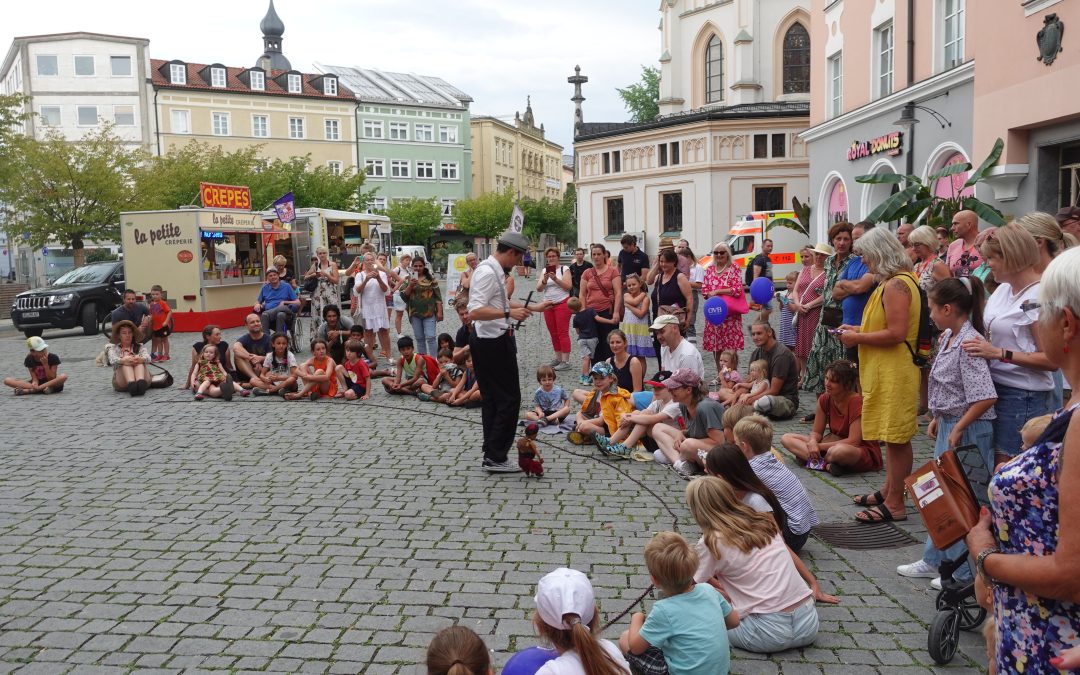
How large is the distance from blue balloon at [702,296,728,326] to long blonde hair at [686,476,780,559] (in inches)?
288

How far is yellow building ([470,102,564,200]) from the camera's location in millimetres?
93062

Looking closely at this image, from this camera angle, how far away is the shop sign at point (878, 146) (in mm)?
21062

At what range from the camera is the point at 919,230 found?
7785mm

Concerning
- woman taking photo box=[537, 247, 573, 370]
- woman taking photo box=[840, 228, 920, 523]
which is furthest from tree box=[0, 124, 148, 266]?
woman taking photo box=[840, 228, 920, 523]

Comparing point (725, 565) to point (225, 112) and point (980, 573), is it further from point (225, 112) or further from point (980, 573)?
point (225, 112)

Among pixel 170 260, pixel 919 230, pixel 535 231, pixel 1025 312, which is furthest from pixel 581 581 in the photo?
pixel 535 231

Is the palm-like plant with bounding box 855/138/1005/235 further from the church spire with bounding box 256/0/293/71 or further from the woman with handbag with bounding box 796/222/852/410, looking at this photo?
the church spire with bounding box 256/0/293/71

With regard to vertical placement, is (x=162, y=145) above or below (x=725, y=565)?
above

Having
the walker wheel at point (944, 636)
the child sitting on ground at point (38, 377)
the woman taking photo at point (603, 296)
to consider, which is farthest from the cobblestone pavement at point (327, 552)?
the child sitting on ground at point (38, 377)

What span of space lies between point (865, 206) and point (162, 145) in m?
56.6

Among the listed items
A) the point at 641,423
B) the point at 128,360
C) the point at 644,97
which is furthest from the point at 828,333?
the point at 644,97

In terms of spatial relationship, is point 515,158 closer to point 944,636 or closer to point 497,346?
point 497,346

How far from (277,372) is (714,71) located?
1565 inches

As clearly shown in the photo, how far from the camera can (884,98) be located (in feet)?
70.0
